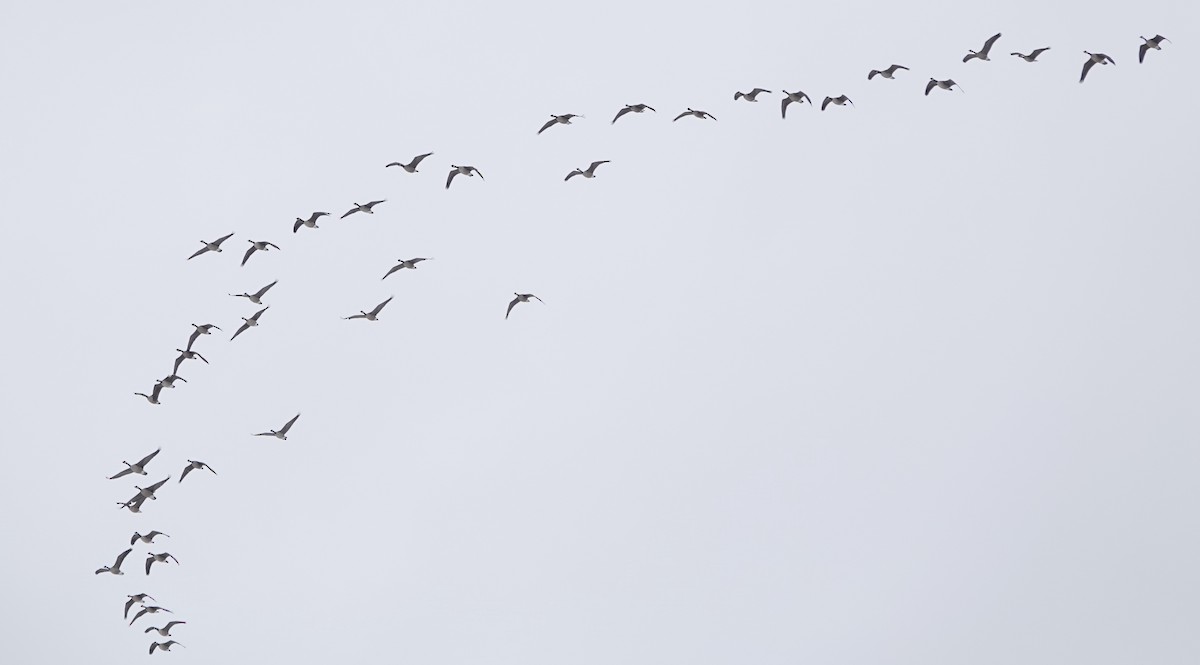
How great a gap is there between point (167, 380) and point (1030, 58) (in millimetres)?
40260

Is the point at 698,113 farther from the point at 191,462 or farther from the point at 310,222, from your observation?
the point at 191,462

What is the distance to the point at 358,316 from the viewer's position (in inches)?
2643

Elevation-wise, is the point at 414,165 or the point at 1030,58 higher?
the point at 414,165

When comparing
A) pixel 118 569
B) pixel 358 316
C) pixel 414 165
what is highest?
pixel 414 165

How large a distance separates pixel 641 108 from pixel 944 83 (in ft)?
42.9

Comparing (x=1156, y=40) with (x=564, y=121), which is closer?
(x=1156, y=40)

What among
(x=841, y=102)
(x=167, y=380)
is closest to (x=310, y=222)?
(x=167, y=380)

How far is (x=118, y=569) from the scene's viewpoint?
69188 millimetres

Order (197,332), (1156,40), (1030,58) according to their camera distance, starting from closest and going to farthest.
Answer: (1156,40), (1030,58), (197,332)

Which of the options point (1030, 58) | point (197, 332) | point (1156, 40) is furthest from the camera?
point (197, 332)

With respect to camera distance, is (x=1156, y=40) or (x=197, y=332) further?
(x=197, y=332)

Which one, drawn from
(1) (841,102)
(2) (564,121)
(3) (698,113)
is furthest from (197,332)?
(1) (841,102)

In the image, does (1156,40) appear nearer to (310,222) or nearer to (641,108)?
(641,108)

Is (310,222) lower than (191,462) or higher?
higher
